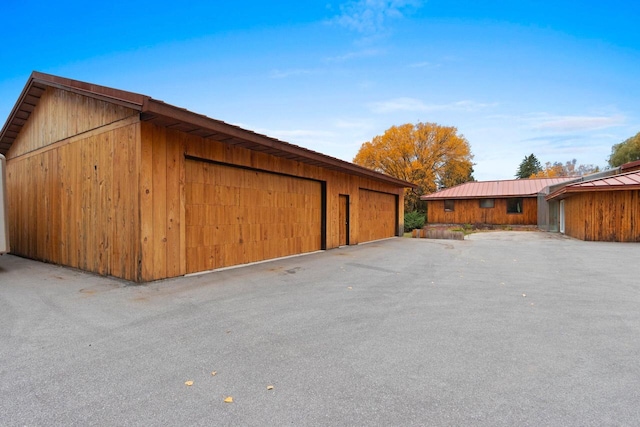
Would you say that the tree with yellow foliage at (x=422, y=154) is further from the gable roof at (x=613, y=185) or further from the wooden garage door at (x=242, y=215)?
the wooden garage door at (x=242, y=215)

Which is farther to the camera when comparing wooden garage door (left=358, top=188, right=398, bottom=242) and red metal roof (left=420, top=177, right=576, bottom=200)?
red metal roof (left=420, top=177, right=576, bottom=200)

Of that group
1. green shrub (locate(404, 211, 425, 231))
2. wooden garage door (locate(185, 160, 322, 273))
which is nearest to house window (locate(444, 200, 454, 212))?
green shrub (locate(404, 211, 425, 231))

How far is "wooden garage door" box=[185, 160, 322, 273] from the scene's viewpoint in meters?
6.70

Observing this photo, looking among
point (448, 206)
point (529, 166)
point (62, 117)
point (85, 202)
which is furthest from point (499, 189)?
point (529, 166)

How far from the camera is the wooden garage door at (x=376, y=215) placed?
45.0ft

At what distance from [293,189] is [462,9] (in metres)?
10.2

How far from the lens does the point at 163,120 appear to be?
568 cm

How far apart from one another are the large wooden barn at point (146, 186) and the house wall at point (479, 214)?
59.6ft

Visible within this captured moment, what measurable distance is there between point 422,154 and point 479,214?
8.43 m

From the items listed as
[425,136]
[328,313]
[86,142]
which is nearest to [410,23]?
[86,142]

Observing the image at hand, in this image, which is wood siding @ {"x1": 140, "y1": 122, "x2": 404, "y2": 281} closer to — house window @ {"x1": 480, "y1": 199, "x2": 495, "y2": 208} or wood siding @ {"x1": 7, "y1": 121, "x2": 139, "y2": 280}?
wood siding @ {"x1": 7, "y1": 121, "x2": 139, "y2": 280}

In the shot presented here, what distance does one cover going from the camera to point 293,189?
9539 mm

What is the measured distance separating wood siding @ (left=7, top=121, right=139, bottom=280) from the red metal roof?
78.6ft

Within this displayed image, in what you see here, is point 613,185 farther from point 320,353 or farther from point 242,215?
point 320,353
